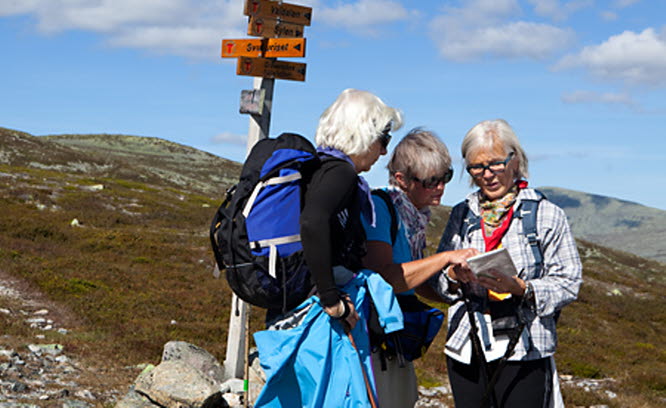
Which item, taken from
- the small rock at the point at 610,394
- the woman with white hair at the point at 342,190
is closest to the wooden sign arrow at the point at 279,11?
the woman with white hair at the point at 342,190

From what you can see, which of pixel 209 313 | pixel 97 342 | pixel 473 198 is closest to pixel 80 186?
pixel 209 313

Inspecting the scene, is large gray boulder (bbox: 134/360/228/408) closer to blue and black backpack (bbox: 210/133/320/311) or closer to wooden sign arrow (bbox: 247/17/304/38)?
wooden sign arrow (bbox: 247/17/304/38)

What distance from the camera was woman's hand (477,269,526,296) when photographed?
3430 mm

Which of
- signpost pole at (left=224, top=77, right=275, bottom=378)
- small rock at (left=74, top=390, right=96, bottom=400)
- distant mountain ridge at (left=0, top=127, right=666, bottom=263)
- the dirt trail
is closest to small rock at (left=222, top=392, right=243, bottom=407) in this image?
signpost pole at (left=224, top=77, right=275, bottom=378)

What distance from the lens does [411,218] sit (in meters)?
3.98

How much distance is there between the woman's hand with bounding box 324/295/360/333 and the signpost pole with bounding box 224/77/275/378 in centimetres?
429

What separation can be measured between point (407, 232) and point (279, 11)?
4.78 m

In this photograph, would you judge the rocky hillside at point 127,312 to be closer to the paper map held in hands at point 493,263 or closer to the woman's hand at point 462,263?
the woman's hand at point 462,263

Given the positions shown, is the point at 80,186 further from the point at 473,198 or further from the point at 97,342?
the point at 473,198

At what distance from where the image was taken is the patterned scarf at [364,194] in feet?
11.6

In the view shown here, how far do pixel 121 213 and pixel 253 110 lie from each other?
31384mm

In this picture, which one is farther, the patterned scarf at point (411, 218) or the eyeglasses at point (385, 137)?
the patterned scarf at point (411, 218)

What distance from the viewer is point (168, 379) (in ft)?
27.4

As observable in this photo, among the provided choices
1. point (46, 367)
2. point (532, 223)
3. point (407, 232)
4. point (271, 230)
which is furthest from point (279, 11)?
point (46, 367)
